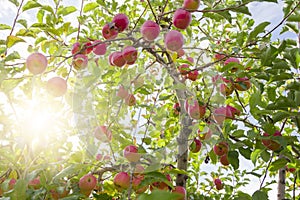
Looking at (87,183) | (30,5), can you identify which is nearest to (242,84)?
(87,183)

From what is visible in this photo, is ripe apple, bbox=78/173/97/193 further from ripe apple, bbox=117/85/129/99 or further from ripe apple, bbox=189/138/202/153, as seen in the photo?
ripe apple, bbox=189/138/202/153

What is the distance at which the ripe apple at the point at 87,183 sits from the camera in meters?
1.15

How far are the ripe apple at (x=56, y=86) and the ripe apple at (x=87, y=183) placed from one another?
13.5 inches

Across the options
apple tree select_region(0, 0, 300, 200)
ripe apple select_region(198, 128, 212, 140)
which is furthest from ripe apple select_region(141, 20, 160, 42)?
ripe apple select_region(198, 128, 212, 140)

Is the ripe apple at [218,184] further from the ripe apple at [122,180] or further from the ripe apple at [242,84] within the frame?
the ripe apple at [122,180]

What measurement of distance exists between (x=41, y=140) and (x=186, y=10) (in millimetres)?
831

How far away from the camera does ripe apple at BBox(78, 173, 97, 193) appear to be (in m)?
1.15

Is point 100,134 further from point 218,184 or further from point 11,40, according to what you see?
point 218,184

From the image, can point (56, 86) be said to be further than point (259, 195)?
No

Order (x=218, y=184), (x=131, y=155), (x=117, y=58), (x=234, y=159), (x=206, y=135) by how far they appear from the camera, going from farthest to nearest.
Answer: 1. (x=218, y=184)
2. (x=206, y=135)
3. (x=234, y=159)
4. (x=117, y=58)
5. (x=131, y=155)

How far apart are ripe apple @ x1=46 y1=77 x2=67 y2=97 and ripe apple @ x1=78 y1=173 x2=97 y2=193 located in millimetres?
344

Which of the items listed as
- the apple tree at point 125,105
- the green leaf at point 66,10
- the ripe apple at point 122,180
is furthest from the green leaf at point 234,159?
the green leaf at point 66,10

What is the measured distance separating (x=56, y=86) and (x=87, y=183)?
1.29 ft

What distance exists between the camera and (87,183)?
45.5 inches
